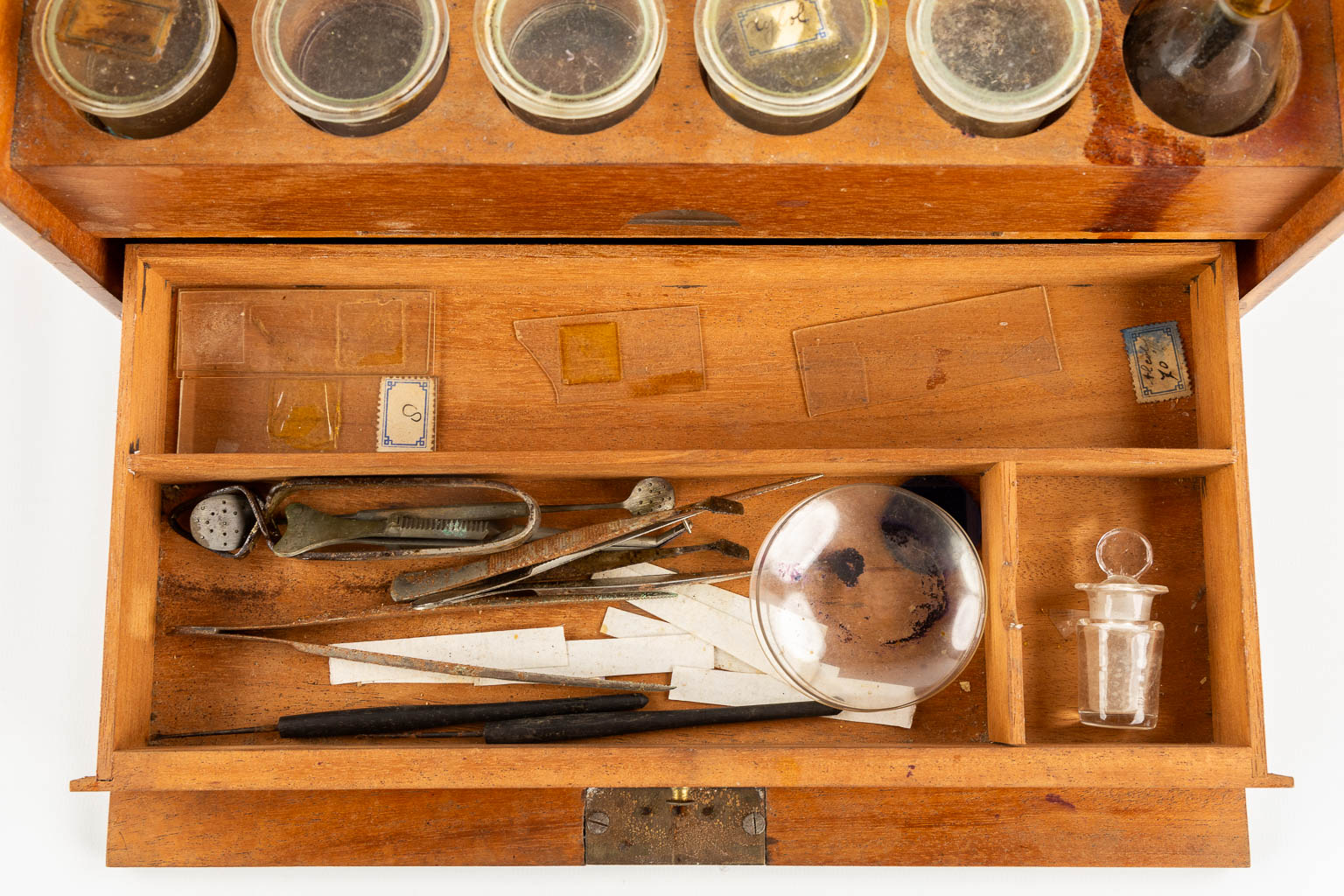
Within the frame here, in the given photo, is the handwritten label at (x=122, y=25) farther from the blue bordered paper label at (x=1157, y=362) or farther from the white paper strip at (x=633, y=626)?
the blue bordered paper label at (x=1157, y=362)

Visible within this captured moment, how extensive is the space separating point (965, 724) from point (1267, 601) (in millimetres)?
520

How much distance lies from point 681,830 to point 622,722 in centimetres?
15

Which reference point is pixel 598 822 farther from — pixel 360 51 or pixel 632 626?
pixel 360 51

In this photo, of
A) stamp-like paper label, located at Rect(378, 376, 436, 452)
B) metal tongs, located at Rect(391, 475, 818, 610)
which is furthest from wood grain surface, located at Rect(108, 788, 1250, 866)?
stamp-like paper label, located at Rect(378, 376, 436, 452)

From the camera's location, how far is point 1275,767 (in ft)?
4.05

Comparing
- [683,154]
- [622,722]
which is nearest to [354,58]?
[683,154]

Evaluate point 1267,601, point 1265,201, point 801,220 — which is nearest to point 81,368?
point 801,220

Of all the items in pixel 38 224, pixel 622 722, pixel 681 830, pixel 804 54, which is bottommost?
pixel 681 830

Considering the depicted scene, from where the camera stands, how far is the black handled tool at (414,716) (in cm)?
101

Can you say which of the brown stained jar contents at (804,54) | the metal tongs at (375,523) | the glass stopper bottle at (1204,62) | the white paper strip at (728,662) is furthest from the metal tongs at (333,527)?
the glass stopper bottle at (1204,62)

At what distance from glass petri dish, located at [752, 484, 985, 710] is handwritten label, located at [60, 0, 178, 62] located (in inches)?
27.3

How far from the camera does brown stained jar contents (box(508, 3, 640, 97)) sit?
0.88 meters

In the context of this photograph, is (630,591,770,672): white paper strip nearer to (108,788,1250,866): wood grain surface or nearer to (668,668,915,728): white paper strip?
(668,668,915,728): white paper strip

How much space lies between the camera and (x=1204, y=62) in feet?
2.90
